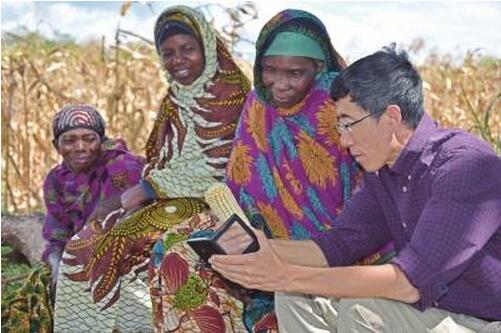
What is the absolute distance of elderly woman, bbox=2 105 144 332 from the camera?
5562 millimetres

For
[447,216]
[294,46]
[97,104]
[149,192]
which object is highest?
[294,46]

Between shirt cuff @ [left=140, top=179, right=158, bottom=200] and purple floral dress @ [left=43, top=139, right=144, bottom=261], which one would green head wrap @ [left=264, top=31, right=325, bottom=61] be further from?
purple floral dress @ [left=43, top=139, right=144, bottom=261]

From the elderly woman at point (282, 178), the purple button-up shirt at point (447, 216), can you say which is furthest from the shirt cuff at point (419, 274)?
the elderly woman at point (282, 178)

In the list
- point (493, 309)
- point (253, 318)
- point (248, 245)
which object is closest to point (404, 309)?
point (493, 309)

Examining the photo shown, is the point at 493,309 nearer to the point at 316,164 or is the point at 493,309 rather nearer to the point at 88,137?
the point at 316,164

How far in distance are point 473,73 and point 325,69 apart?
3.99m

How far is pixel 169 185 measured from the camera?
512 cm

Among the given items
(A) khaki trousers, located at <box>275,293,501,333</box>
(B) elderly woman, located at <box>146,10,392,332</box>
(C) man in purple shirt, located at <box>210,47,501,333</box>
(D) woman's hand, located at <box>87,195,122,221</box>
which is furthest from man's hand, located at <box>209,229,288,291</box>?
(D) woman's hand, located at <box>87,195,122,221</box>

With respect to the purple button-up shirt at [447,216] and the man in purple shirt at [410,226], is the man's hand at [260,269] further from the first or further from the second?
the purple button-up shirt at [447,216]

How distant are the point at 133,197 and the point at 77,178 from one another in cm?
64

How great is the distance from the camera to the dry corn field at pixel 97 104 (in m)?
8.04

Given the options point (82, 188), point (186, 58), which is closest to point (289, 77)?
point (186, 58)

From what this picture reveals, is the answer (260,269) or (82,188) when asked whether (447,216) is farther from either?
(82,188)

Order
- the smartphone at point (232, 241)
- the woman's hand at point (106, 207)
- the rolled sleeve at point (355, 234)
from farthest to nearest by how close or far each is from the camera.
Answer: the woman's hand at point (106, 207) < the rolled sleeve at point (355, 234) < the smartphone at point (232, 241)
